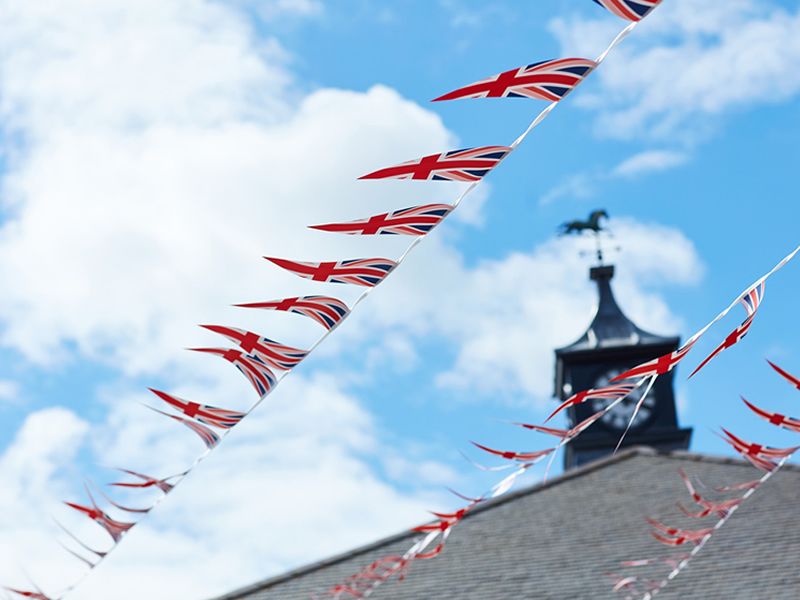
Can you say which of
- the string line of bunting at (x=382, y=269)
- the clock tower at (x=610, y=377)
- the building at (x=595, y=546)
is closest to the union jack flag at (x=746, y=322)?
the string line of bunting at (x=382, y=269)

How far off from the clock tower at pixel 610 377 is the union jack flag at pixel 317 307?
18.3 meters

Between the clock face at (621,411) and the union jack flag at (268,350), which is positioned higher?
the clock face at (621,411)

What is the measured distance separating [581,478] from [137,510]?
1023cm

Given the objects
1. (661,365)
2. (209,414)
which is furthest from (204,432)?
(661,365)

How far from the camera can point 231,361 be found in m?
5.35

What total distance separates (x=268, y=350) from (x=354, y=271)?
0.54 meters

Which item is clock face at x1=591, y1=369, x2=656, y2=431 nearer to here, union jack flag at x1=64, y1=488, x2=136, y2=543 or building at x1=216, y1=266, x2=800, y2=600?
building at x1=216, y1=266, x2=800, y2=600

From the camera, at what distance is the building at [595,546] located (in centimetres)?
1215

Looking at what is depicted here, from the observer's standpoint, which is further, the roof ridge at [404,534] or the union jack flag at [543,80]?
the roof ridge at [404,534]

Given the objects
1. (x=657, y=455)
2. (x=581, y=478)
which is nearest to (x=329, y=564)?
(x=581, y=478)

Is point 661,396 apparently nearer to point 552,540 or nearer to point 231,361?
point 552,540

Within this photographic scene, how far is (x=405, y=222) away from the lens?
4.97 m

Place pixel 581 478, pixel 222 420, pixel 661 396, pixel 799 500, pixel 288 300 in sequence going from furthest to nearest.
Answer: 1. pixel 661 396
2. pixel 581 478
3. pixel 799 500
4. pixel 222 420
5. pixel 288 300

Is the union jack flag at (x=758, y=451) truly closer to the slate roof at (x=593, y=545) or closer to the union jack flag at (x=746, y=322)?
the union jack flag at (x=746, y=322)
